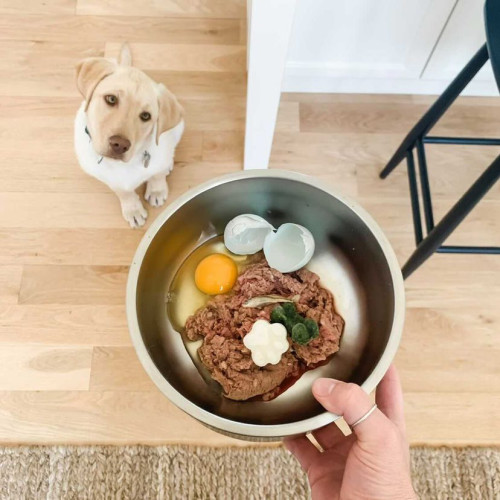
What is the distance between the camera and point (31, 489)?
1192 mm

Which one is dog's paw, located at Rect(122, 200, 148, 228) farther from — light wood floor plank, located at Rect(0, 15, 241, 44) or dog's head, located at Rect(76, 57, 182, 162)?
light wood floor plank, located at Rect(0, 15, 241, 44)

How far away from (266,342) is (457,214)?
18.8 inches

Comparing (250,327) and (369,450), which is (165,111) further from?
(369,450)

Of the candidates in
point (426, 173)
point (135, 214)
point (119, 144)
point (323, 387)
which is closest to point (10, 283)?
point (135, 214)

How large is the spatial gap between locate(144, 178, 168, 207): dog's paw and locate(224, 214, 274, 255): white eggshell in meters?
0.40

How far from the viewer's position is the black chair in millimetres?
807

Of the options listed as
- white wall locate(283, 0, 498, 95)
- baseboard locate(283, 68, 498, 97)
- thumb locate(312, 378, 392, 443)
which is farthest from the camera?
baseboard locate(283, 68, 498, 97)

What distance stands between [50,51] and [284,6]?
1.04 m

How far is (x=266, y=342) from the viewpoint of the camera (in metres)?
0.89

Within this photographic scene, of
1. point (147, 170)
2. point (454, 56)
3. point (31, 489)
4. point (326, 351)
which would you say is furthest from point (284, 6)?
point (31, 489)

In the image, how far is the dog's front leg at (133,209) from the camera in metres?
1.29

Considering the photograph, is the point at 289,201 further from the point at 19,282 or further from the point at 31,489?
the point at 31,489

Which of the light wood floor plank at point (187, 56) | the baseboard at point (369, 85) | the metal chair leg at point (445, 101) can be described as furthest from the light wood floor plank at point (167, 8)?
the metal chair leg at point (445, 101)

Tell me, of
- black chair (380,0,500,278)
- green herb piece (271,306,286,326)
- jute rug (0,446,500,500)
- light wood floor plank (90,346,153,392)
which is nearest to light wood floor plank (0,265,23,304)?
light wood floor plank (90,346,153,392)
